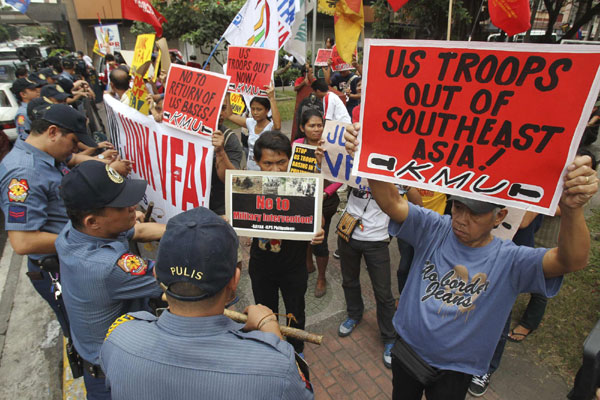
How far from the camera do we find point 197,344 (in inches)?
46.0

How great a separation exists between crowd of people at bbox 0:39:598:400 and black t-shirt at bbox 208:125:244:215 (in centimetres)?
2

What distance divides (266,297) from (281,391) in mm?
1990

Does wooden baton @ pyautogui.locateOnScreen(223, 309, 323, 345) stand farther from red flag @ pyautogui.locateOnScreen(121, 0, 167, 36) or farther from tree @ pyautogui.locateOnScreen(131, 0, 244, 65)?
tree @ pyautogui.locateOnScreen(131, 0, 244, 65)

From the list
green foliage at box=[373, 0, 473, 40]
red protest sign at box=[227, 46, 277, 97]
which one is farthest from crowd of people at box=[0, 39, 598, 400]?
green foliage at box=[373, 0, 473, 40]

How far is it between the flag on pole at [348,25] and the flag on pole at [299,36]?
106cm

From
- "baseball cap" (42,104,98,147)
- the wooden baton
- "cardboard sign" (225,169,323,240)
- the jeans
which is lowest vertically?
the jeans

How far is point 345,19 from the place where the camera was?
176 inches

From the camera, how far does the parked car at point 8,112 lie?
8008 millimetres

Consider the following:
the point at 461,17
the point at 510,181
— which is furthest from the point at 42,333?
the point at 461,17

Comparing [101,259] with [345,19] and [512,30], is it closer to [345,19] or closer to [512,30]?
[345,19]

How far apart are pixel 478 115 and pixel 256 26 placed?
4.57 m

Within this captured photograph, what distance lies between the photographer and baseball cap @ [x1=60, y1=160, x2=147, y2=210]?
182cm

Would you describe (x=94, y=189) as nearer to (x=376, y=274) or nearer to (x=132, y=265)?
(x=132, y=265)

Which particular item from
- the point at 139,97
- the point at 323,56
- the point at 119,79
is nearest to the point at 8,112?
the point at 119,79
